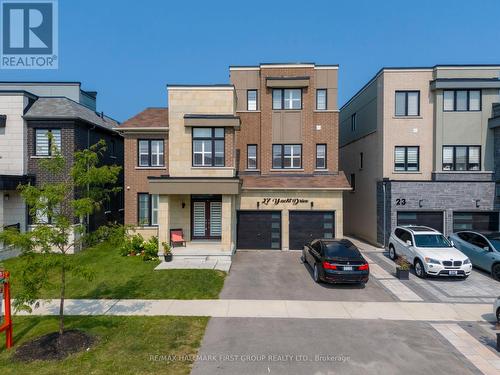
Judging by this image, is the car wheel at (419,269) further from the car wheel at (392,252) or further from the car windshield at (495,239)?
the car windshield at (495,239)

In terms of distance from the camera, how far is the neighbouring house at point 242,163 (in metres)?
18.0

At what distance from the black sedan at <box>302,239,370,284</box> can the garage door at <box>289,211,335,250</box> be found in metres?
6.16

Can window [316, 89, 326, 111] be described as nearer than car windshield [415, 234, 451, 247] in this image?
No

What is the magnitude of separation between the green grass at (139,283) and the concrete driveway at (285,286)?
A: 83 centimetres

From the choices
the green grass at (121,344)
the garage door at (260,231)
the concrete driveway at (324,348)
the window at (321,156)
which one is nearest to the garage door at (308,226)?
the garage door at (260,231)

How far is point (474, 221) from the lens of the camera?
20094mm

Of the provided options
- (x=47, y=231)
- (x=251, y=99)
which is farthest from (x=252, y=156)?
(x=47, y=231)

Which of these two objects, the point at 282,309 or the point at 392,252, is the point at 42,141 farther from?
the point at 392,252

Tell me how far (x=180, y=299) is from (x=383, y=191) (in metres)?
14.6

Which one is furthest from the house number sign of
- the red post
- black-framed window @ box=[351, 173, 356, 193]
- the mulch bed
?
the red post

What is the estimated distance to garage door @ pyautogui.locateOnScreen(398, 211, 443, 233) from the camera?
66.2ft

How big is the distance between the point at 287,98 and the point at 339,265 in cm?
1286

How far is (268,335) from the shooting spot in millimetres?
8938

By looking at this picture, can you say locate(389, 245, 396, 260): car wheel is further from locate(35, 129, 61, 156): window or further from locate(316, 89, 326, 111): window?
locate(35, 129, 61, 156): window
